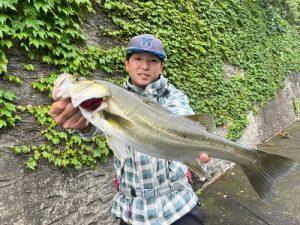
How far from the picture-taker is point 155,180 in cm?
265

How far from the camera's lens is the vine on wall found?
3840 mm

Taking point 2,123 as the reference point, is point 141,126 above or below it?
above

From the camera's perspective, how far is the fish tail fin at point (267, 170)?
2.41 m

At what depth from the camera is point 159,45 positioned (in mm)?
2746

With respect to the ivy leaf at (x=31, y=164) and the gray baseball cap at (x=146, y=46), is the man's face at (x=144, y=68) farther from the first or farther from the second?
the ivy leaf at (x=31, y=164)

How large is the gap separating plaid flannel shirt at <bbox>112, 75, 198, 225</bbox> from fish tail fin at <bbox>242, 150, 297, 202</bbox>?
21.1 inches

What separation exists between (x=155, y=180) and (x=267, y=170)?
80 cm

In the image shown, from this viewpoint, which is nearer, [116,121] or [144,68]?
[116,121]

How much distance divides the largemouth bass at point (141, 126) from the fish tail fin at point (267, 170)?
1 cm

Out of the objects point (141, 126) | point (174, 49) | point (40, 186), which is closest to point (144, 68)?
point (141, 126)

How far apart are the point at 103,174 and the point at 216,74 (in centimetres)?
366

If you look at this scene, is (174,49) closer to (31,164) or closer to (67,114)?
(31,164)

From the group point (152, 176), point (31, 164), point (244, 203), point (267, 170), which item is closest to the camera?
point (267, 170)

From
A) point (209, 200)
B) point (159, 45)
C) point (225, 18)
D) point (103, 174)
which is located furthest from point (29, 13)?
point (225, 18)
